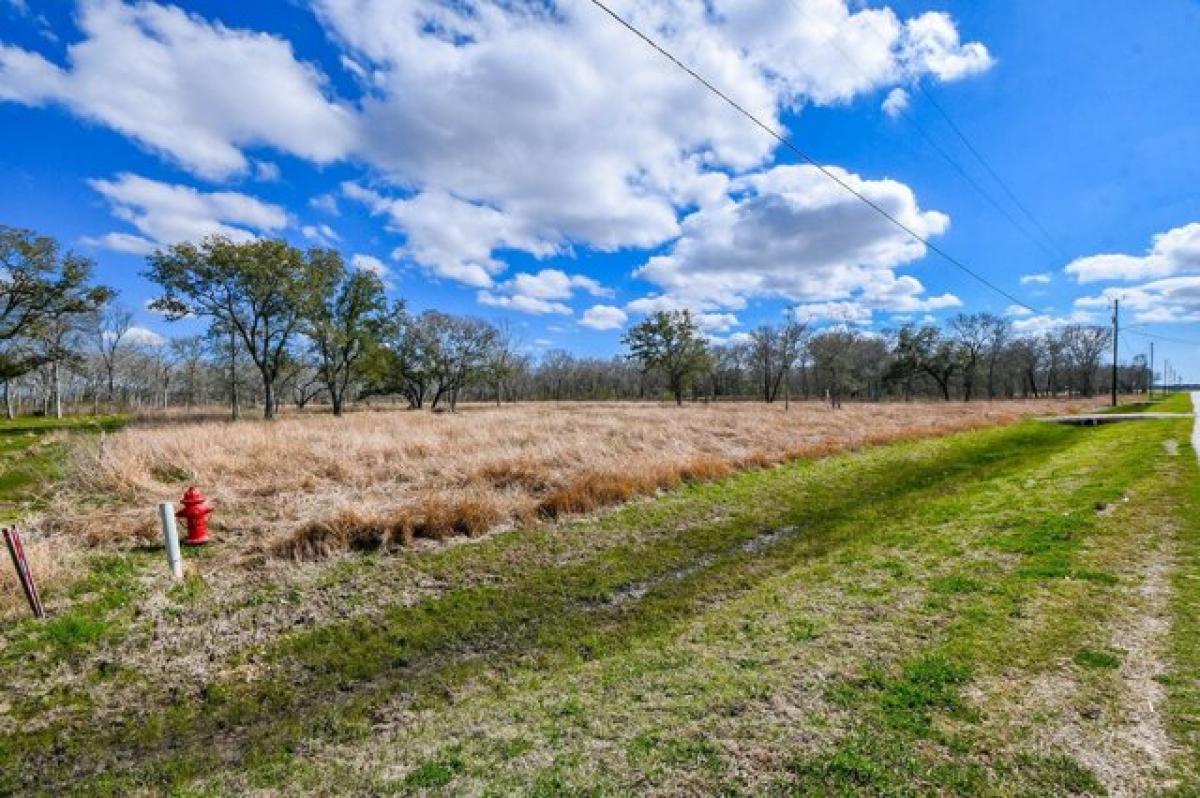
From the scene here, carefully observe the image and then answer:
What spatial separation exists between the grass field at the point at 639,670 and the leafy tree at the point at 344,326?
107 ft

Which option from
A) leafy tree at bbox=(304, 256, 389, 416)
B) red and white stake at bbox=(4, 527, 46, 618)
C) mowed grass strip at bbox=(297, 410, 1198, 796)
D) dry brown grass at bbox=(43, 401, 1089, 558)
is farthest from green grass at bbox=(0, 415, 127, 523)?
leafy tree at bbox=(304, 256, 389, 416)

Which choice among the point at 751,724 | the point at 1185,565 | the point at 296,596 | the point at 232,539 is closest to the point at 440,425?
the point at 232,539

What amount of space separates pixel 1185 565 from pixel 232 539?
12.5 m

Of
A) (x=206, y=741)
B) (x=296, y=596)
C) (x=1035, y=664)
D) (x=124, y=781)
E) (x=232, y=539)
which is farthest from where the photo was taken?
(x=232, y=539)

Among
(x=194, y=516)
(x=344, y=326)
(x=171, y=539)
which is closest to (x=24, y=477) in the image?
(x=194, y=516)

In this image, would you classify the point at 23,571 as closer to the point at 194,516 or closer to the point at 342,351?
the point at 194,516

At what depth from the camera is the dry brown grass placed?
770 centimetres

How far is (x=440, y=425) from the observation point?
1972cm

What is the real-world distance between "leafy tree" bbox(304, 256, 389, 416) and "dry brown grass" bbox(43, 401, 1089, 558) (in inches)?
858

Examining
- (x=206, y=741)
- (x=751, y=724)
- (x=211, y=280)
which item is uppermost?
(x=211, y=280)

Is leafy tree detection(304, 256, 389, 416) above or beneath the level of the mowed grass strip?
above

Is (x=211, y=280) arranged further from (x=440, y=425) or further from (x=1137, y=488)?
(x=1137, y=488)

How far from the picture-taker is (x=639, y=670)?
175 inches

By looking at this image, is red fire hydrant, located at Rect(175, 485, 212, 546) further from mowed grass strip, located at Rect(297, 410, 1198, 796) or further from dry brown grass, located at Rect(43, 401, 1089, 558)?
mowed grass strip, located at Rect(297, 410, 1198, 796)
